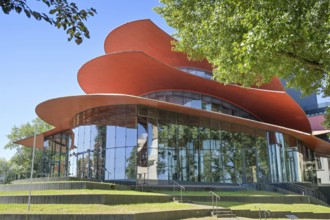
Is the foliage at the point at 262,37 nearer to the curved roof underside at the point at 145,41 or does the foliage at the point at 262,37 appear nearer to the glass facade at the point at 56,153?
the curved roof underside at the point at 145,41

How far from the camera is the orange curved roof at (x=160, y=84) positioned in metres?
23.4

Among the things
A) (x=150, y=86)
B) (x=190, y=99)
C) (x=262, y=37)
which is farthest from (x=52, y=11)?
(x=190, y=99)

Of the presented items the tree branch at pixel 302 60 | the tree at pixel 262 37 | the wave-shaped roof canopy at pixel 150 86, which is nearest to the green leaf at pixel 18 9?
the tree at pixel 262 37

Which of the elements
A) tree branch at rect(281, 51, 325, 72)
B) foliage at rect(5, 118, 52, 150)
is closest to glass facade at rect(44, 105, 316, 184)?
tree branch at rect(281, 51, 325, 72)

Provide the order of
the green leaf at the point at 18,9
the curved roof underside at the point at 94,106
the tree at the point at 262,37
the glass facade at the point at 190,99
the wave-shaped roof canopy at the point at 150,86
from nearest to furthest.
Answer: the green leaf at the point at 18,9 → the tree at the point at 262,37 → the curved roof underside at the point at 94,106 → the wave-shaped roof canopy at the point at 150,86 → the glass facade at the point at 190,99

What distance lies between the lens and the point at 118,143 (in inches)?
789

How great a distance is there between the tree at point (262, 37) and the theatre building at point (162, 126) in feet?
23.3

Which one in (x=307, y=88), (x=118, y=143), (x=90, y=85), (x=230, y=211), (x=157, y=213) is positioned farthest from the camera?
(x=90, y=85)

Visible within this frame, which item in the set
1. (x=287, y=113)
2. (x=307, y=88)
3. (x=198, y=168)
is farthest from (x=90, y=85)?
(x=307, y=88)

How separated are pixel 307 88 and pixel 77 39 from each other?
34.5ft

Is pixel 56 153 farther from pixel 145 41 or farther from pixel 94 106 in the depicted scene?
pixel 145 41

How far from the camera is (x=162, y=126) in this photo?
21.2 metres

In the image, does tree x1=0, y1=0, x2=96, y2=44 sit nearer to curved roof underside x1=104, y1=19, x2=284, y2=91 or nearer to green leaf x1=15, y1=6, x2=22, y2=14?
green leaf x1=15, y1=6, x2=22, y2=14

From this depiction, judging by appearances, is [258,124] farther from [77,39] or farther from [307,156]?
[77,39]
